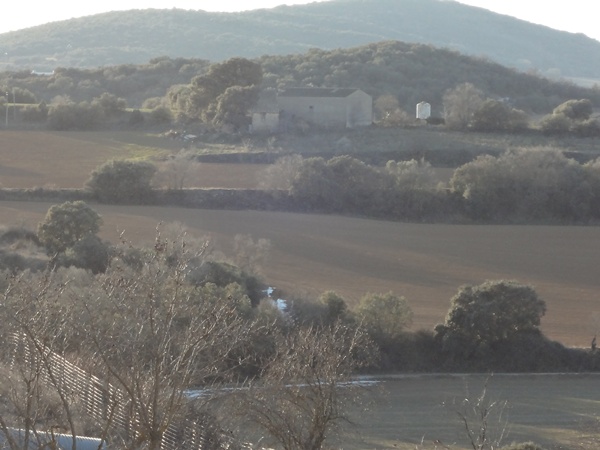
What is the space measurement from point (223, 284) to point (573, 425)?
8.76m

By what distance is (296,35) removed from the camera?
142625 millimetres

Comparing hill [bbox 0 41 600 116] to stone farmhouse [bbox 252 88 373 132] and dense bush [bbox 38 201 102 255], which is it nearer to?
stone farmhouse [bbox 252 88 373 132]

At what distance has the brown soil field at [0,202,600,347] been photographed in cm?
2508

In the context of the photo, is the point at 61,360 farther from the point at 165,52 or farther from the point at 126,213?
the point at 165,52

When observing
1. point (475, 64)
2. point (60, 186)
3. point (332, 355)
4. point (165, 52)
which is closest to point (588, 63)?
point (165, 52)

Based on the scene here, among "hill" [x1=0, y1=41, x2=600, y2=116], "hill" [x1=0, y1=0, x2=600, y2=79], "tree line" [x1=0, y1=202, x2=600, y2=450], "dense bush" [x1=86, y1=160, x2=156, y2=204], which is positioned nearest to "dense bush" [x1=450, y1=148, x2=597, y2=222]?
"dense bush" [x1=86, y1=160, x2=156, y2=204]

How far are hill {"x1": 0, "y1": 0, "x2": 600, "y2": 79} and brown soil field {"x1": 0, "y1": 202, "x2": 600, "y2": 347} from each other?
81.7m

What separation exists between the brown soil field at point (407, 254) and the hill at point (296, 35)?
8169 cm

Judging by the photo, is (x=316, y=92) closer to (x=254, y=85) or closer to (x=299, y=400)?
(x=254, y=85)

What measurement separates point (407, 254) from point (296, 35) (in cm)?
11575

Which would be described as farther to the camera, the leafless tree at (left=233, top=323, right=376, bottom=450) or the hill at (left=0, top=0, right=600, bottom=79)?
the hill at (left=0, top=0, right=600, bottom=79)

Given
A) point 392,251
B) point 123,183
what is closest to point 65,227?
point 392,251

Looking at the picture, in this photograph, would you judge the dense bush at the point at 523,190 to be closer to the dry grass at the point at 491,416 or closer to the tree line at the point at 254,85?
the tree line at the point at 254,85

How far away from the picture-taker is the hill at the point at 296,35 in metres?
126
